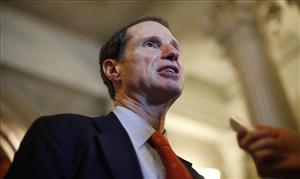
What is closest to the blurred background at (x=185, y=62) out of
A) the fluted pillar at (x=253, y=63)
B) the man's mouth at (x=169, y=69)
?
the fluted pillar at (x=253, y=63)

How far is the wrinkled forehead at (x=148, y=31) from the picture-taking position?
1.75 m

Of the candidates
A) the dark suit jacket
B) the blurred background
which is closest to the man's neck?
the dark suit jacket

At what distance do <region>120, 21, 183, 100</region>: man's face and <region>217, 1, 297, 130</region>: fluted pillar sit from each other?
2.02 m

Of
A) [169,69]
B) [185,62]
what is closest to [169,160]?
[169,69]

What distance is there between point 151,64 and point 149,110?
0.20 m

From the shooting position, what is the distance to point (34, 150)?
1155mm

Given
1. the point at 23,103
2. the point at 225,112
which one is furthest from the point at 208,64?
the point at 23,103

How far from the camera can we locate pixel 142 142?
133 cm

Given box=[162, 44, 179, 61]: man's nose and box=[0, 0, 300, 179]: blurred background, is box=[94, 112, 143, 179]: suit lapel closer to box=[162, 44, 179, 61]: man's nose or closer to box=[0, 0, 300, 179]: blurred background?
box=[162, 44, 179, 61]: man's nose

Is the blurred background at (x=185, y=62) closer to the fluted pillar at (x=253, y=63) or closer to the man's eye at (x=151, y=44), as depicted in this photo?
the fluted pillar at (x=253, y=63)

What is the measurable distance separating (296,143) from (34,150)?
2.39 ft

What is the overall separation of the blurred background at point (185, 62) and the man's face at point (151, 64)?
1.62 metres

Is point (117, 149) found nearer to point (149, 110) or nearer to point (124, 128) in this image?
point (124, 128)

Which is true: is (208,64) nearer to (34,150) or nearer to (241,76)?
(241,76)
